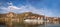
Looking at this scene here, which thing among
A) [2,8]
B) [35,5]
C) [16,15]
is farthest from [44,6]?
[2,8]

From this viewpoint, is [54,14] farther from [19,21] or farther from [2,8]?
[2,8]

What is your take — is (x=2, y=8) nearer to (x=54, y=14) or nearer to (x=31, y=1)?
(x=31, y=1)

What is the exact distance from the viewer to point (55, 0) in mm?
1910

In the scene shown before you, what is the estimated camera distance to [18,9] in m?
1.92

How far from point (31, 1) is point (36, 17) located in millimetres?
219

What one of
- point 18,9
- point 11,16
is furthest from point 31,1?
point 11,16

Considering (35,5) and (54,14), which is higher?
(35,5)

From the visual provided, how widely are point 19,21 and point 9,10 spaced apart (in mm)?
193

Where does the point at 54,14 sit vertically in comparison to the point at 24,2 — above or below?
below

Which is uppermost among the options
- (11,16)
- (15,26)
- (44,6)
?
(44,6)

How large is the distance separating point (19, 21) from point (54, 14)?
0.46 m

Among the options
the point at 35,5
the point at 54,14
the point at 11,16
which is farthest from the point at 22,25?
the point at 54,14

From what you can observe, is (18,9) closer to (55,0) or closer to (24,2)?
(24,2)

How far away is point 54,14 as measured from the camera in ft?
6.26
